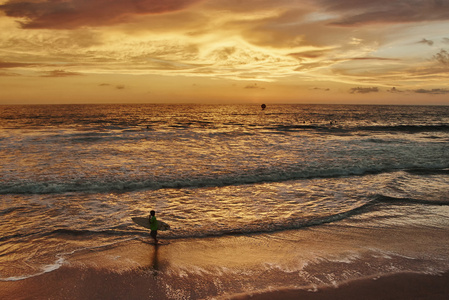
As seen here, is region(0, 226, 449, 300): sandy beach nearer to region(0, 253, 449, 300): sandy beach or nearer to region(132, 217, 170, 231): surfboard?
region(0, 253, 449, 300): sandy beach

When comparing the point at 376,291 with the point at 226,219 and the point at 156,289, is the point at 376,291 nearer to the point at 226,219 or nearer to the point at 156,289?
the point at 156,289

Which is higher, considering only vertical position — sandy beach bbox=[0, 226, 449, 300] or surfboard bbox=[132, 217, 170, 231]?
surfboard bbox=[132, 217, 170, 231]

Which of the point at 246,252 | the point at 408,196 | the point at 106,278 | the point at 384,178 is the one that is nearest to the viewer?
the point at 106,278

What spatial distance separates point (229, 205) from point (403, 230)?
761 cm

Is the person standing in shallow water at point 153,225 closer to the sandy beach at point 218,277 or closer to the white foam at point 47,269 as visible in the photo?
the sandy beach at point 218,277

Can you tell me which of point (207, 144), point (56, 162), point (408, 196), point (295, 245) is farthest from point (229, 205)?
point (207, 144)

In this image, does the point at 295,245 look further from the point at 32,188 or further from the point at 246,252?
the point at 32,188

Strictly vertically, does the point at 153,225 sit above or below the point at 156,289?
above

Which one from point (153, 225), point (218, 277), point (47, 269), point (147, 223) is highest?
point (153, 225)

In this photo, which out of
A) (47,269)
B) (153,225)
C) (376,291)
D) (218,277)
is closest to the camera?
(376,291)

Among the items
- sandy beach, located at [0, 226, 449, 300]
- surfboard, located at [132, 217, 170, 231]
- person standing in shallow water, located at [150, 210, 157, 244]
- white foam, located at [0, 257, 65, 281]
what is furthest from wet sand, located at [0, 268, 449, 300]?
surfboard, located at [132, 217, 170, 231]

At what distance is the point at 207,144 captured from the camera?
38.3 meters

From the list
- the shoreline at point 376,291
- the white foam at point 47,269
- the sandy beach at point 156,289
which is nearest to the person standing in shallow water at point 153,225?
the sandy beach at point 156,289

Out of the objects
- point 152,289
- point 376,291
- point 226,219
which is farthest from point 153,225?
point 376,291
